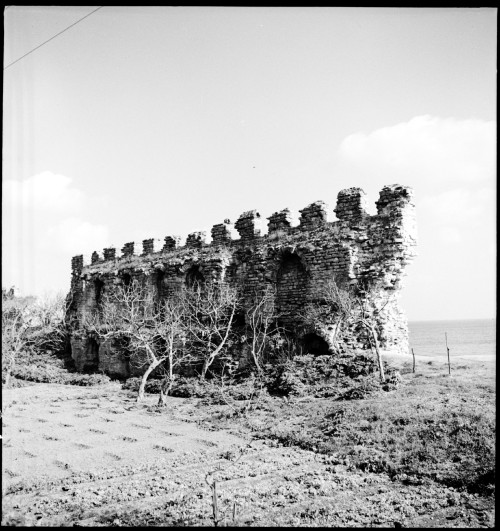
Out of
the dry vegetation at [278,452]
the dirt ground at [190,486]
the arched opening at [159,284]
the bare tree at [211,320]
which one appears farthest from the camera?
the arched opening at [159,284]

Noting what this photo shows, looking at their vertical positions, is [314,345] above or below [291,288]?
below

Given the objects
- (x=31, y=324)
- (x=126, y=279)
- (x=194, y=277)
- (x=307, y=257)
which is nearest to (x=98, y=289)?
(x=126, y=279)

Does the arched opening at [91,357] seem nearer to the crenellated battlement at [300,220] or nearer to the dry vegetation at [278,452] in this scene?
the crenellated battlement at [300,220]

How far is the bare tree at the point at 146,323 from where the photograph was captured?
64.7 ft

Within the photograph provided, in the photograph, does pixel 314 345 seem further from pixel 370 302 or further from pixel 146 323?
pixel 146 323

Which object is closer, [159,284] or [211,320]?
[211,320]

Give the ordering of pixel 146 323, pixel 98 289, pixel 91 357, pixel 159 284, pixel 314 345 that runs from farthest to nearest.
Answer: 1. pixel 98 289
2. pixel 91 357
3. pixel 159 284
4. pixel 146 323
5. pixel 314 345

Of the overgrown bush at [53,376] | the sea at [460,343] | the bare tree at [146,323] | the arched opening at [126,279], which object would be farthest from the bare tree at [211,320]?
the sea at [460,343]

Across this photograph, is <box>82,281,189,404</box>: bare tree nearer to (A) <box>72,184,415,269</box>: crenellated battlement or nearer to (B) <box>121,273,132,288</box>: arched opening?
(B) <box>121,273,132,288</box>: arched opening

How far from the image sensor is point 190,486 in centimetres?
884

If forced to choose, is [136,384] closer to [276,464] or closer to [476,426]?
[276,464]

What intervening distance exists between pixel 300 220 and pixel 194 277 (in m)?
6.48

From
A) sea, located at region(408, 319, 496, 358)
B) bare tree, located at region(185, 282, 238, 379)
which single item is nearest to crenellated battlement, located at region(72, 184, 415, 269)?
bare tree, located at region(185, 282, 238, 379)

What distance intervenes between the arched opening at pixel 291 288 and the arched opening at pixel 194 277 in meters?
4.44
